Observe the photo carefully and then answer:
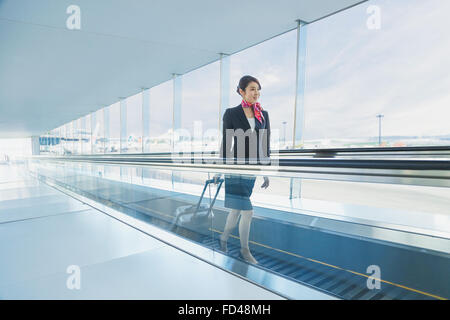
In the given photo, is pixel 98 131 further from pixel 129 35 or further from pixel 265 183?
pixel 265 183

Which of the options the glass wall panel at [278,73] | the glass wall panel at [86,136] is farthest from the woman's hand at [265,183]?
the glass wall panel at [86,136]

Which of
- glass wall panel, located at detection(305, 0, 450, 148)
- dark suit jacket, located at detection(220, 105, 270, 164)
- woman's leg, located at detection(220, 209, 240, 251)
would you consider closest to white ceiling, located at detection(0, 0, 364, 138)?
glass wall panel, located at detection(305, 0, 450, 148)

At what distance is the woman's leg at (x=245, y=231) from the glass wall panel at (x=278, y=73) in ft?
12.6

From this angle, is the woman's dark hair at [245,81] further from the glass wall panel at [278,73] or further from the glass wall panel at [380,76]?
the glass wall panel at [380,76]

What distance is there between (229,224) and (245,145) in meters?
0.74

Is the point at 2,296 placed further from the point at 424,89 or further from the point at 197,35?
the point at 424,89

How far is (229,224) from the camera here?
2.14 metres

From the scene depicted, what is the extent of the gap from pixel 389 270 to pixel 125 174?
339 cm

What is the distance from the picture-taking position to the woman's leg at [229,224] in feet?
6.94

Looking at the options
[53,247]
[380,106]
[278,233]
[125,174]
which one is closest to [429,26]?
[380,106]

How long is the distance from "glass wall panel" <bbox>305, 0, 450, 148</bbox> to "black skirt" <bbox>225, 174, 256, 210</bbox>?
3.85 m

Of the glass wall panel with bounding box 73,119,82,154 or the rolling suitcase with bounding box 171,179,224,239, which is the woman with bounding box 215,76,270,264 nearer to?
the rolling suitcase with bounding box 171,179,224,239

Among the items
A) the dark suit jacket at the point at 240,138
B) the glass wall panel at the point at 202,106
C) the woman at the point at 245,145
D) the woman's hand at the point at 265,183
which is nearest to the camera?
the woman's hand at the point at 265,183

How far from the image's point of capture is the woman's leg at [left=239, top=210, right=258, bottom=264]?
2.07 m
